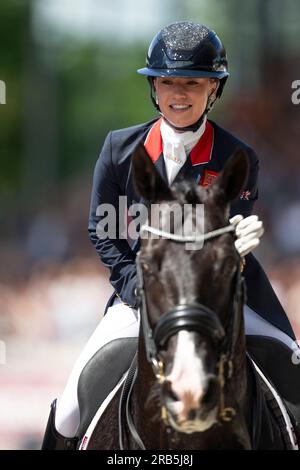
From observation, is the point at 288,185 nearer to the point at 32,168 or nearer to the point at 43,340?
the point at 43,340

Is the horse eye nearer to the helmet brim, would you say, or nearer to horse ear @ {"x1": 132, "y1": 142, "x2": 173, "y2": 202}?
horse ear @ {"x1": 132, "y1": 142, "x2": 173, "y2": 202}

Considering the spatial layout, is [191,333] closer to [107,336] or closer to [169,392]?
[169,392]

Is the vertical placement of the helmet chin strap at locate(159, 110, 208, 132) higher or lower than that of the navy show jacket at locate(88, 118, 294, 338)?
higher

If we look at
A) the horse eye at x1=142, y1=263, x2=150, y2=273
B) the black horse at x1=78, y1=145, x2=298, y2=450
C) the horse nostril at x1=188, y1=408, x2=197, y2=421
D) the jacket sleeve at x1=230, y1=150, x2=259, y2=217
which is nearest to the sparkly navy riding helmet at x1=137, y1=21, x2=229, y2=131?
the jacket sleeve at x1=230, y1=150, x2=259, y2=217

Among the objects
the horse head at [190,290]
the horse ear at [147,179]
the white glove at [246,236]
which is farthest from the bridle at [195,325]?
the white glove at [246,236]

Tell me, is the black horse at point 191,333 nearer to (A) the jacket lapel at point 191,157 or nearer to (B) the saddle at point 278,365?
(B) the saddle at point 278,365

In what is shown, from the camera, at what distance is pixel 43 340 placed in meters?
17.1

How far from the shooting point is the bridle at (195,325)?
3.94 meters

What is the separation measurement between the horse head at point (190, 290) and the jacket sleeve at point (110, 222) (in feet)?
2.67

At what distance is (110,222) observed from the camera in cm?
523

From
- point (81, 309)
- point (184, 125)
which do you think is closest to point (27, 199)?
point (81, 309)

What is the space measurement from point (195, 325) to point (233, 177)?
0.82 m

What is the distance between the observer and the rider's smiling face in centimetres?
515
